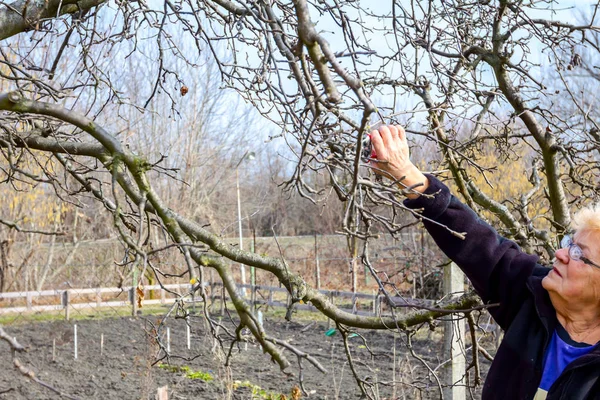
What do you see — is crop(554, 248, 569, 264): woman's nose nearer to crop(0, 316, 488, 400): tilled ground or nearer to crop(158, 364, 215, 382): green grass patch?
crop(0, 316, 488, 400): tilled ground

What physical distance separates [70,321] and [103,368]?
421cm

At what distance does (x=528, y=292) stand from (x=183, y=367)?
8.25 meters

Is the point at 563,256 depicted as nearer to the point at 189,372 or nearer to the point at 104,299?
the point at 189,372

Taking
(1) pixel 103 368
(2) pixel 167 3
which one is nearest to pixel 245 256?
(2) pixel 167 3

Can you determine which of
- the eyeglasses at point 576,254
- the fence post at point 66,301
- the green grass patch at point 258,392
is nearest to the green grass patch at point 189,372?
the green grass patch at point 258,392

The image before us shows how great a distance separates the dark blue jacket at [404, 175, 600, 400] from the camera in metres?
2.01

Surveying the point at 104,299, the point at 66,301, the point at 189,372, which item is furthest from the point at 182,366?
the point at 104,299

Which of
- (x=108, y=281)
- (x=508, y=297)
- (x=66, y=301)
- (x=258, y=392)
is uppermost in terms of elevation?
(x=508, y=297)

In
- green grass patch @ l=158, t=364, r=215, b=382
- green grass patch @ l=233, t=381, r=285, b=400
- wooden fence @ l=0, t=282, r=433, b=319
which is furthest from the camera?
wooden fence @ l=0, t=282, r=433, b=319

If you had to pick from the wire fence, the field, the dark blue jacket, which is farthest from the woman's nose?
the wire fence

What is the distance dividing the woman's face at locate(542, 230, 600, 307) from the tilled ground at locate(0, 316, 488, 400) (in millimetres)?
4365

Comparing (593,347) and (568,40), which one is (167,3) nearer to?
(568,40)

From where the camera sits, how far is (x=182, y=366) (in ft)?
32.3

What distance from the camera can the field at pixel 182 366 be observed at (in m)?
8.04
